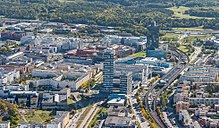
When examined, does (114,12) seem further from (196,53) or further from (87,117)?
(87,117)

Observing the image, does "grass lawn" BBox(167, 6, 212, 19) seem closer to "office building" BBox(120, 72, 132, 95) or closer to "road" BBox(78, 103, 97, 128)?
"office building" BBox(120, 72, 132, 95)

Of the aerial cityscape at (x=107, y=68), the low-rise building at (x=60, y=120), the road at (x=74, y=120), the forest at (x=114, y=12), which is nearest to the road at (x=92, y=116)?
the aerial cityscape at (x=107, y=68)

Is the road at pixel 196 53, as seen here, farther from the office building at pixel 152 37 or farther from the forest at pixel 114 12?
the forest at pixel 114 12

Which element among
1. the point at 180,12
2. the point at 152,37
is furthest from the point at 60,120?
the point at 180,12

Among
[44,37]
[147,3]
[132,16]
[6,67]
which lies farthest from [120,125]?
[147,3]

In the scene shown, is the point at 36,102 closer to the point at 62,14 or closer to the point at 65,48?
the point at 65,48
